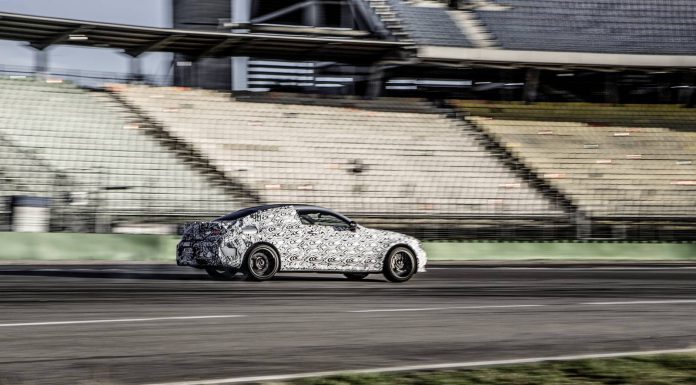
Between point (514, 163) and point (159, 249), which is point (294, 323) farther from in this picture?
point (514, 163)

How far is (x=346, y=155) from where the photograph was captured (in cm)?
3025

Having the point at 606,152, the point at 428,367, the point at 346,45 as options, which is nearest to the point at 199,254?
the point at 428,367

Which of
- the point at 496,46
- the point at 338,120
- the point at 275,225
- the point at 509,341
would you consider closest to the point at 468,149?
the point at 338,120

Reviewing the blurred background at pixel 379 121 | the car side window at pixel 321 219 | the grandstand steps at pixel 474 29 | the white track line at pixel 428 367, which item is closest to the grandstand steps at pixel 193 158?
the blurred background at pixel 379 121

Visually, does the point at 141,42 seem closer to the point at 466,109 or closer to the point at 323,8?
the point at 323,8

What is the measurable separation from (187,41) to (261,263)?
1935 cm

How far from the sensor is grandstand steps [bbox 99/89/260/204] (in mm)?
27062

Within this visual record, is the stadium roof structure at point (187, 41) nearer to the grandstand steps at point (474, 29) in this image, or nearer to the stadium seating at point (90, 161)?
the stadium seating at point (90, 161)

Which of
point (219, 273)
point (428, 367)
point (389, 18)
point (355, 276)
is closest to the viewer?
point (428, 367)

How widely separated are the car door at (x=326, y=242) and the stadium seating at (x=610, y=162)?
1333 cm

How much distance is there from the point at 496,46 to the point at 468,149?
21.3 feet

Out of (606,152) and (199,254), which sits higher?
(606,152)

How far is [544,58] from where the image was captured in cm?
3694

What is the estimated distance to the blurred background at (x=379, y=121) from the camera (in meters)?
26.5
